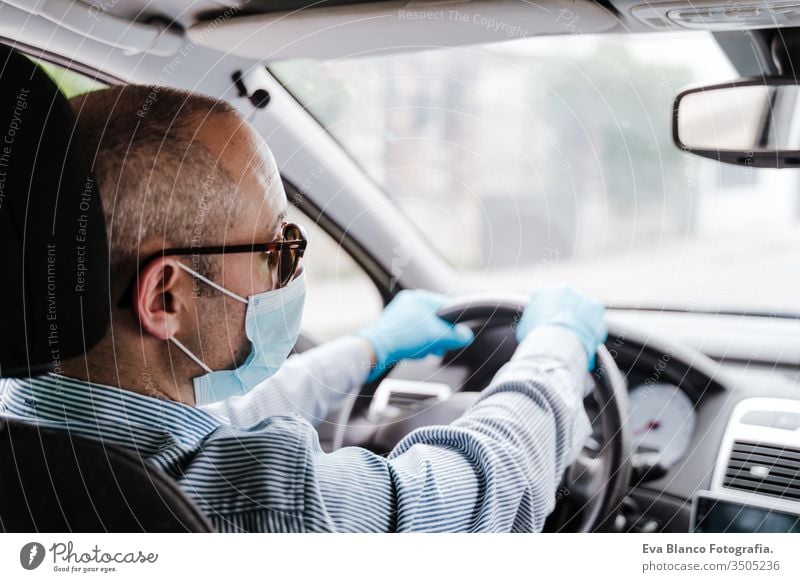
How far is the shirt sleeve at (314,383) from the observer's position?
0.97 meters

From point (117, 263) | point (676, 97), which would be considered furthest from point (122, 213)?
point (676, 97)

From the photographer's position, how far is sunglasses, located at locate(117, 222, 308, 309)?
816 mm

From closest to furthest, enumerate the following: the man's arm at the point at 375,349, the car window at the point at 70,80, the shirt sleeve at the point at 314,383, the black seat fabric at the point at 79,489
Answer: the black seat fabric at the point at 79,489 < the car window at the point at 70,80 < the shirt sleeve at the point at 314,383 < the man's arm at the point at 375,349

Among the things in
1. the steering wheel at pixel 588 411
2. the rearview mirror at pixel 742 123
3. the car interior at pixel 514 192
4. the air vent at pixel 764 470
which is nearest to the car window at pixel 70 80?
the car interior at pixel 514 192

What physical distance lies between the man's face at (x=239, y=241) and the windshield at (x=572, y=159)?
0.63 feet

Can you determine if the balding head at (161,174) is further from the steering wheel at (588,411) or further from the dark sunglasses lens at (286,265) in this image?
the steering wheel at (588,411)

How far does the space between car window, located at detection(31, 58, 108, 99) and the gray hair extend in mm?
29

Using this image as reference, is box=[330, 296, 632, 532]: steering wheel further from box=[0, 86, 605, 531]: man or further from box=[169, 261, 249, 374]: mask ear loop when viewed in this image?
box=[169, 261, 249, 374]: mask ear loop

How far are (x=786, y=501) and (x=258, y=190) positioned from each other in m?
0.69

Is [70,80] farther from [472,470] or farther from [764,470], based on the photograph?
[764,470]

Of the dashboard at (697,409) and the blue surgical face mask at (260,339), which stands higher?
the blue surgical face mask at (260,339)

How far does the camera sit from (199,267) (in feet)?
2.73

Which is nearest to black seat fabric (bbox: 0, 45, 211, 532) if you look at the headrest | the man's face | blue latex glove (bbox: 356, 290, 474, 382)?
the headrest
